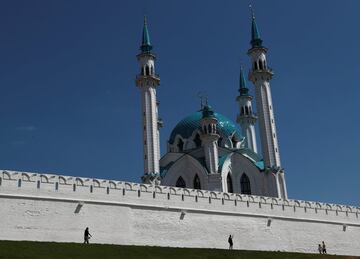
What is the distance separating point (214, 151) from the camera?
40.6m

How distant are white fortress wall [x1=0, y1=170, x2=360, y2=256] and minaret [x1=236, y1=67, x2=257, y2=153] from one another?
55.1 ft

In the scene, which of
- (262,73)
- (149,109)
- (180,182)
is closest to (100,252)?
(149,109)

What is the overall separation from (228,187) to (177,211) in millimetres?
14896

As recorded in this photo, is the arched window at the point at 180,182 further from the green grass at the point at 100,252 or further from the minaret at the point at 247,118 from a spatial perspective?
the green grass at the point at 100,252

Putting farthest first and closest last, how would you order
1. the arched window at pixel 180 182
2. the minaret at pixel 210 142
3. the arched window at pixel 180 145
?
the arched window at pixel 180 145, the arched window at pixel 180 182, the minaret at pixel 210 142

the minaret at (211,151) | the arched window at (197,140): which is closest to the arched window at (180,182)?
the minaret at (211,151)

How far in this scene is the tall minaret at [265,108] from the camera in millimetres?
38562

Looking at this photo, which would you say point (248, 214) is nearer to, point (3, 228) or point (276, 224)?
point (276, 224)

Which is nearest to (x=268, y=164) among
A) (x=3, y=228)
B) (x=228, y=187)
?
(x=228, y=187)

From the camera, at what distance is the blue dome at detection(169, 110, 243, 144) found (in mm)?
47094

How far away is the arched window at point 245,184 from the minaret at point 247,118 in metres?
8.36

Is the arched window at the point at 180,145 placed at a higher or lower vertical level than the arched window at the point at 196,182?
higher

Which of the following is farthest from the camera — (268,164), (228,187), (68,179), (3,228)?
(228,187)

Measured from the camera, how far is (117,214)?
26.2m
